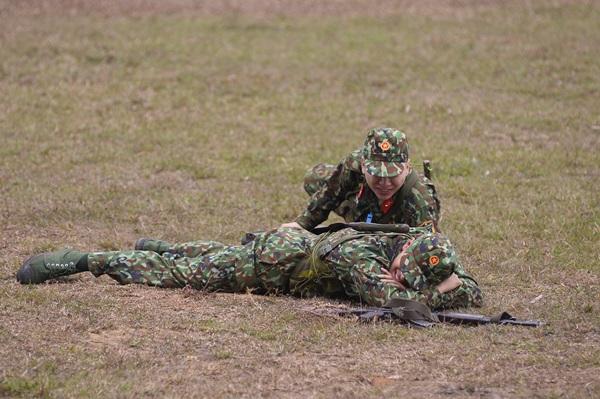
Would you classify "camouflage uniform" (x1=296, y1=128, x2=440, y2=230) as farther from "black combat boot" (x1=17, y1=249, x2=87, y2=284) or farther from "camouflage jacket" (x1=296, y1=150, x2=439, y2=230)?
"black combat boot" (x1=17, y1=249, x2=87, y2=284)

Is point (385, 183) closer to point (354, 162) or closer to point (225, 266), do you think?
point (354, 162)

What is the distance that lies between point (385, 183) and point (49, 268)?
2733mm

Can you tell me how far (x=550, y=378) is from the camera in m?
6.61

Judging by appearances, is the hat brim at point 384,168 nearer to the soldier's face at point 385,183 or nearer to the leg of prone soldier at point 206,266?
the soldier's face at point 385,183

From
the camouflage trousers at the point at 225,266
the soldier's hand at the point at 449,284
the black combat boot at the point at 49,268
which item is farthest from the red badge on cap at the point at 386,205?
the black combat boot at the point at 49,268

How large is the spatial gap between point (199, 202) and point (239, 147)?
2608 millimetres

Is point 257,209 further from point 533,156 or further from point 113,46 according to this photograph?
point 113,46

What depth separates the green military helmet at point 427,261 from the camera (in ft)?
25.3

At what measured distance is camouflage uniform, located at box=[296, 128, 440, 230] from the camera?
8.28m

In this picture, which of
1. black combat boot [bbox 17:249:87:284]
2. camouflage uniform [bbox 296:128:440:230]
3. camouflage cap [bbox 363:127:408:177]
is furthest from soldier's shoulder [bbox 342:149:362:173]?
black combat boot [bbox 17:249:87:284]

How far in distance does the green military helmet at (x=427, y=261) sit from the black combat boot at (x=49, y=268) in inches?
102

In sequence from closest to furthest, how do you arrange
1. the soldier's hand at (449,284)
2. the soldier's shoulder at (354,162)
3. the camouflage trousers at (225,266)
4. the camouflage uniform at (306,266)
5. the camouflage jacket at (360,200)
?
the camouflage uniform at (306,266) → the soldier's hand at (449,284) → the camouflage trousers at (225,266) → the camouflage jacket at (360,200) → the soldier's shoulder at (354,162)

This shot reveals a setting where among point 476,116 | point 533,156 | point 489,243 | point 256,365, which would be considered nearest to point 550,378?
point 256,365

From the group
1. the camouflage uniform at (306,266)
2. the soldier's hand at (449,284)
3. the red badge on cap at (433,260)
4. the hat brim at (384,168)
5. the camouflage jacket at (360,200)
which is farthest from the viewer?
the camouflage jacket at (360,200)
